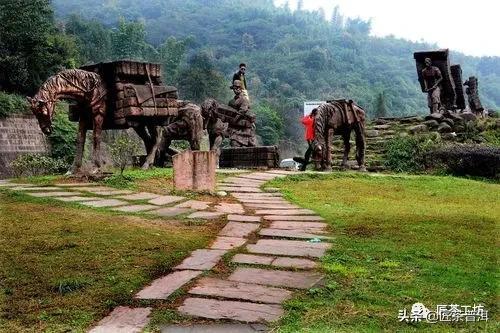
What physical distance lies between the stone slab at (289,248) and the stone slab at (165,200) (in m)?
2.42

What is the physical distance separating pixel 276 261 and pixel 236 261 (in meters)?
0.33

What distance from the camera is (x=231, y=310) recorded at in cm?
324

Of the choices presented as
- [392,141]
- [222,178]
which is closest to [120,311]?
[222,178]

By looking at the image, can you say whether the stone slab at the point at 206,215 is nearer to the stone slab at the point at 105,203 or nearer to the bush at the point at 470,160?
the stone slab at the point at 105,203

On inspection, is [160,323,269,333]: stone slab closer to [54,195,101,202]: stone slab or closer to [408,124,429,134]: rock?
[54,195,101,202]: stone slab

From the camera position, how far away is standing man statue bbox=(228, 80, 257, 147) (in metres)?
17.3

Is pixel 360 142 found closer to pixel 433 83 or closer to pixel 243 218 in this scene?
pixel 433 83

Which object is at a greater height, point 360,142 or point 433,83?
point 433,83

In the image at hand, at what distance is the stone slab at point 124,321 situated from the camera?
9.79ft

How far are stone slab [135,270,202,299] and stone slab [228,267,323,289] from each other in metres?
0.32

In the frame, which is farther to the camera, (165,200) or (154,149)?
(154,149)

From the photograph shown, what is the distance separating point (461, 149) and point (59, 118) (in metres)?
19.2

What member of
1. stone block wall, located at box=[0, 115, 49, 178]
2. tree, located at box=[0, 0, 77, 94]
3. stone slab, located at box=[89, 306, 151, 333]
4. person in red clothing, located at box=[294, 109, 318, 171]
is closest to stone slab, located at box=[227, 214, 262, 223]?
stone slab, located at box=[89, 306, 151, 333]

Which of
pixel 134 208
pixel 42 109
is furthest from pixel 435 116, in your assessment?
pixel 134 208
